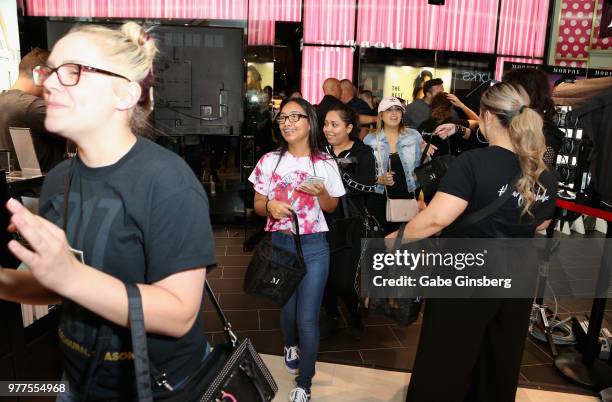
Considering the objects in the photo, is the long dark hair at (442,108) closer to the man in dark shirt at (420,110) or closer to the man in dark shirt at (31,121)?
the man in dark shirt at (420,110)

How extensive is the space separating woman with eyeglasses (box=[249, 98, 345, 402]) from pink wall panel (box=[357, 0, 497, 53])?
508 centimetres

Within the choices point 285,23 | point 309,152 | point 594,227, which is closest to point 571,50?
point 594,227

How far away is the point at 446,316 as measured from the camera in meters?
2.13

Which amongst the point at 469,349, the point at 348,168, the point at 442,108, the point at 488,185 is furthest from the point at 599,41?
the point at 469,349

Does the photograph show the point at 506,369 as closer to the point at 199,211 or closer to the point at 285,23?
the point at 199,211

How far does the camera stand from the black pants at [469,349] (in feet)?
6.95

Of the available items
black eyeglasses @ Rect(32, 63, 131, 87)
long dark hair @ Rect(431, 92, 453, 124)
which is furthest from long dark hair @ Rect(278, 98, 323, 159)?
long dark hair @ Rect(431, 92, 453, 124)

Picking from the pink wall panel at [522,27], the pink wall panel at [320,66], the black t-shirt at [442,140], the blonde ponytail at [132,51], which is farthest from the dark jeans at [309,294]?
the pink wall panel at [522,27]

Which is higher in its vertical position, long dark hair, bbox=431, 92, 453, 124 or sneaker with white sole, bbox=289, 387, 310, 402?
long dark hair, bbox=431, 92, 453, 124

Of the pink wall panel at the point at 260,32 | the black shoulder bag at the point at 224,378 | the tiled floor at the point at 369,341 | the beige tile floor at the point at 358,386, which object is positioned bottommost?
the tiled floor at the point at 369,341

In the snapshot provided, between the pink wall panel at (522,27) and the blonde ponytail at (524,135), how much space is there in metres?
6.61

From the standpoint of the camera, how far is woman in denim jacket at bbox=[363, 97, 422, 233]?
3807 millimetres

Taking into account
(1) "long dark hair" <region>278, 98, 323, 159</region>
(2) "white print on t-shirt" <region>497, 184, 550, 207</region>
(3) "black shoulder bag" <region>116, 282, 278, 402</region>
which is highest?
(1) "long dark hair" <region>278, 98, 323, 159</region>

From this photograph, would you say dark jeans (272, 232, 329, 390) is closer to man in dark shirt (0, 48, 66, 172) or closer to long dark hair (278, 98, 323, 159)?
long dark hair (278, 98, 323, 159)
